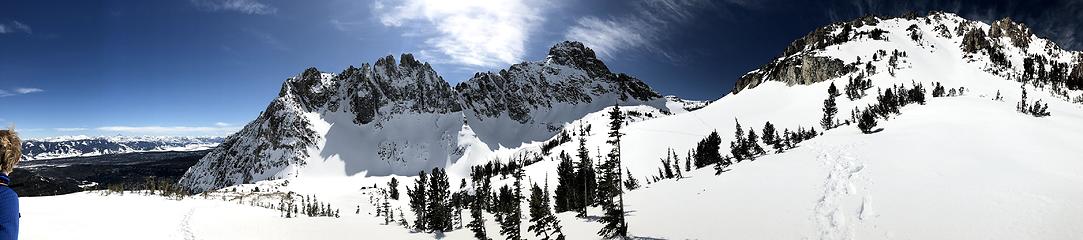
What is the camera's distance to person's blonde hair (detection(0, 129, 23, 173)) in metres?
4.09

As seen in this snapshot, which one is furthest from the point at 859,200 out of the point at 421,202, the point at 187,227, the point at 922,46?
the point at 922,46

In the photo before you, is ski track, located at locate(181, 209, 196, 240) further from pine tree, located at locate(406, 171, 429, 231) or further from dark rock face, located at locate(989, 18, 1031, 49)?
dark rock face, located at locate(989, 18, 1031, 49)

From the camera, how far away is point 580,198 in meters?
66.1

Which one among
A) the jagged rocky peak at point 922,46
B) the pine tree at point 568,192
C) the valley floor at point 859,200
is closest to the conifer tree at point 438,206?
the valley floor at point 859,200

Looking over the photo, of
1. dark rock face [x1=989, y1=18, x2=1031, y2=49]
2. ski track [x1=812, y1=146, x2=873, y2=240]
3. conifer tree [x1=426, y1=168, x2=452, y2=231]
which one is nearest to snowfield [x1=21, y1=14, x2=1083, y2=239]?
ski track [x1=812, y1=146, x2=873, y2=240]

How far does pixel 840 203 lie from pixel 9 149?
3230cm

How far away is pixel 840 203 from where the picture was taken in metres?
27.1

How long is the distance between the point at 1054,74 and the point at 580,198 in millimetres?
143222

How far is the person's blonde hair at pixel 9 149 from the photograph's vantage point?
4.09 metres

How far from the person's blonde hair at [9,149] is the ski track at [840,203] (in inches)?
1046

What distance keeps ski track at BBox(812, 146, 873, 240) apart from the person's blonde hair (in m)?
26.6

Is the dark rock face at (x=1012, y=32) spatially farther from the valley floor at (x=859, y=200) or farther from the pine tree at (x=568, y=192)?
the pine tree at (x=568, y=192)

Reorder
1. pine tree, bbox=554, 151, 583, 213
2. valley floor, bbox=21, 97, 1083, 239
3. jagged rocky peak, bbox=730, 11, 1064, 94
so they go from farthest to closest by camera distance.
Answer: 1. jagged rocky peak, bbox=730, 11, 1064, 94
2. pine tree, bbox=554, 151, 583, 213
3. valley floor, bbox=21, 97, 1083, 239

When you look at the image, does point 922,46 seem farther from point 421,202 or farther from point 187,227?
point 187,227
